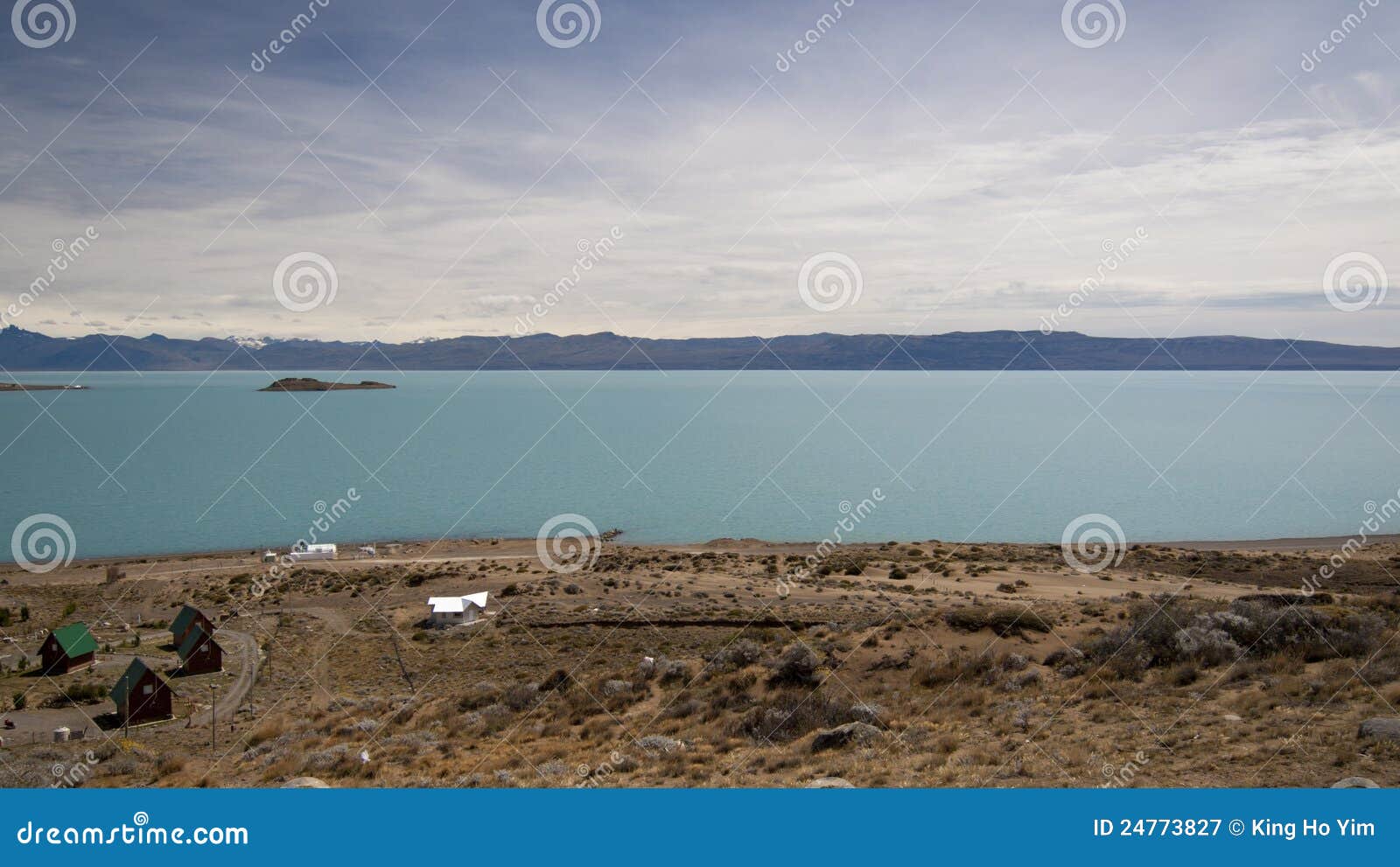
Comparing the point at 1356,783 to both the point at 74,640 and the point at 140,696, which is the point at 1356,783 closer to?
the point at 140,696

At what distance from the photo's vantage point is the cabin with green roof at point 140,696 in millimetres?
16547

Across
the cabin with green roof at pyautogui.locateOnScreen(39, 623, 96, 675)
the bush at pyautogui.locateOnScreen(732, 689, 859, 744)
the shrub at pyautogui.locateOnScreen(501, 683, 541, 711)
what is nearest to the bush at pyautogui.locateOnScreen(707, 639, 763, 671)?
the bush at pyautogui.locateOnScreen(732, 689, 859, 744)

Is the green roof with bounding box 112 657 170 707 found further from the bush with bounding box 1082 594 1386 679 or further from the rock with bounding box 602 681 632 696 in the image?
the bush with bounding box 1082 594 1386 679

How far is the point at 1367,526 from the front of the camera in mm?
A: 53875

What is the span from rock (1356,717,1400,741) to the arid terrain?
119 mm

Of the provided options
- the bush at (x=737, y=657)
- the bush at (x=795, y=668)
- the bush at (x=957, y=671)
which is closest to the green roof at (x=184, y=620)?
the bush at (x=737, y=657)

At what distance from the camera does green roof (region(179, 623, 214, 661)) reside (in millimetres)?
21047

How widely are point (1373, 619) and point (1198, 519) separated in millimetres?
46353

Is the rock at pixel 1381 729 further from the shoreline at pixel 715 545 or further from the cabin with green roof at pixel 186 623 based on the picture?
the shoreline at pixel 715 545

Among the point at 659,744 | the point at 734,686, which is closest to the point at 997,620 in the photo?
the point at 734,686

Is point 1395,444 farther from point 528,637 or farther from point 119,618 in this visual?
point 119,618

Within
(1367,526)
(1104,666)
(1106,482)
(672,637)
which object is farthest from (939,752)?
(1106,482)

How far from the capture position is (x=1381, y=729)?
9359 mm

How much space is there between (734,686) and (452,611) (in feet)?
46.9
